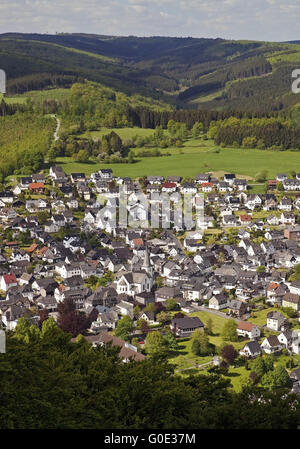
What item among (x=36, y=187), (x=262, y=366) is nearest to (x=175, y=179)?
(x=36, y=187)

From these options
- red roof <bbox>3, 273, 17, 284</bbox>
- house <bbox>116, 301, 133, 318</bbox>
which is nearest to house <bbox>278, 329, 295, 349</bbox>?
house <bbox>116, 301, 133, 318</bbox>

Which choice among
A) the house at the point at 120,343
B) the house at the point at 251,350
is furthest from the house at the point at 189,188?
the house at the point at 251,350

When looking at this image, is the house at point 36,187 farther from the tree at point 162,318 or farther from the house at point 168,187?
the tree at point 162,318

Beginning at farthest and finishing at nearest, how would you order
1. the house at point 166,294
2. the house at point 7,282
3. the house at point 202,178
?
1. the house at point 202,178
2. the house at point 7,282
3. the house at point 166,294

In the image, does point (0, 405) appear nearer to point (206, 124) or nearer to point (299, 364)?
point (299, 364)

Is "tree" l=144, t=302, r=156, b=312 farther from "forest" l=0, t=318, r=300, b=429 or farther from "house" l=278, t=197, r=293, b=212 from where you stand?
"house" l=278, t=197, r=293, b=212

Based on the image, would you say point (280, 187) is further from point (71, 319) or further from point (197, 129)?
point (71, 319)
